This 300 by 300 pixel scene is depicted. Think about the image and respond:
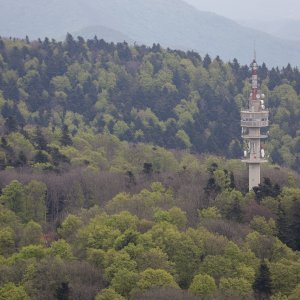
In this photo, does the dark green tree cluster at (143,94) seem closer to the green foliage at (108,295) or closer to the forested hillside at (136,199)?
the forested hillside at (136,199)

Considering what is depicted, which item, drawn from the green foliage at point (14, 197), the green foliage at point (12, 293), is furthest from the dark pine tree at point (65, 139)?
the green foliage at point (12, 293)

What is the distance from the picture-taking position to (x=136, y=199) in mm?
59000

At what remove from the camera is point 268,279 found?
46.3m

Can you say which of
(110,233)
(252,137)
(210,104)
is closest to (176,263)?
(110,233)

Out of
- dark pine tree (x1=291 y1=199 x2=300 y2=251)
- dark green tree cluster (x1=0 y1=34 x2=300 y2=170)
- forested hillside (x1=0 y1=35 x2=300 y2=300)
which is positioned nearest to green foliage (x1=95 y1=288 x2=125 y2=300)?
forested hillside (x1=0 y1=35 x2=300 y2=300)

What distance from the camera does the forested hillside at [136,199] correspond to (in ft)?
149

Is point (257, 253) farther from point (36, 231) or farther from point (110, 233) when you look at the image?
point (36, 231)

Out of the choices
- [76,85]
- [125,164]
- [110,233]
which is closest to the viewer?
[110,233]

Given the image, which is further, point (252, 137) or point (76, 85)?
point (76, 85)

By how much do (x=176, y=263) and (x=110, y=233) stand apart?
149 inches

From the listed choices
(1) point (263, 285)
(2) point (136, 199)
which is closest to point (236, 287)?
(1) point (263, 285)

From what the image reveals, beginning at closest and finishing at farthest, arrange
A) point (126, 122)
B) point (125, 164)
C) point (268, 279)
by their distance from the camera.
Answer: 1. point (268, 279)
2. point (125, 164)
3. point (126, 122)

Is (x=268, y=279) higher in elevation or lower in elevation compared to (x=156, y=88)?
lower

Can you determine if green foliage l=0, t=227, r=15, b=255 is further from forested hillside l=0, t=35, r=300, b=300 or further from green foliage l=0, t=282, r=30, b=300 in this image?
green foliage l=0, t=282, r=30, b=300
